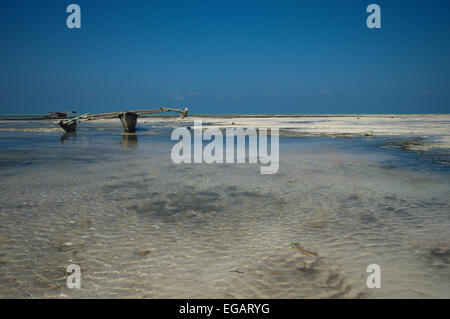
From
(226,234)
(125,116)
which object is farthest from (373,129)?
(226,234)

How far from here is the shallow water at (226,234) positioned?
3.59 m

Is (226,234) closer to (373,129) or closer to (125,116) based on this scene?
(125,116)

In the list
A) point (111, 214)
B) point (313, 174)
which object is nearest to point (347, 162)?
point (313, 174)

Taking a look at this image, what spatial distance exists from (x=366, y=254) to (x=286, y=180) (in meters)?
5.00

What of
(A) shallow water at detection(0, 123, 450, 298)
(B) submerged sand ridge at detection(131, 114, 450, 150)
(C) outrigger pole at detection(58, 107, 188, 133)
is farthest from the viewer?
(C) outrigger pole at detection(58, 107, 188, 133)

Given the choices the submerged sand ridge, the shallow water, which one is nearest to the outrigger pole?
the submerged sand ridge

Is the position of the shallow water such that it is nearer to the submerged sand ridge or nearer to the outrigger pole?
the submerged sand ridge

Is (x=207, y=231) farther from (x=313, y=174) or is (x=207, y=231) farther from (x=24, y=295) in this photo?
(x=313, y=174)

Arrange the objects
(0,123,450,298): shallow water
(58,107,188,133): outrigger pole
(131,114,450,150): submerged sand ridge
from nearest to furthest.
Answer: (0,123,450,298): shallow water < (131,114,450,150): submerged sand ridge < (58,107,188,133): outrigger pole

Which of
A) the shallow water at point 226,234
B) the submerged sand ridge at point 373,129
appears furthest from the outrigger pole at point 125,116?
the shallow water at point 226,234

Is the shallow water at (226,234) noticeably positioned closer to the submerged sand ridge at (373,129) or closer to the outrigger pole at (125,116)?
the submerged sand ridge at (373,129)

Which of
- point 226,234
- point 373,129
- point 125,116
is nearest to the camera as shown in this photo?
point 226,234

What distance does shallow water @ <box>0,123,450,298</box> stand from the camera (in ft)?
11.8

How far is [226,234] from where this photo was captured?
16.9 ft
